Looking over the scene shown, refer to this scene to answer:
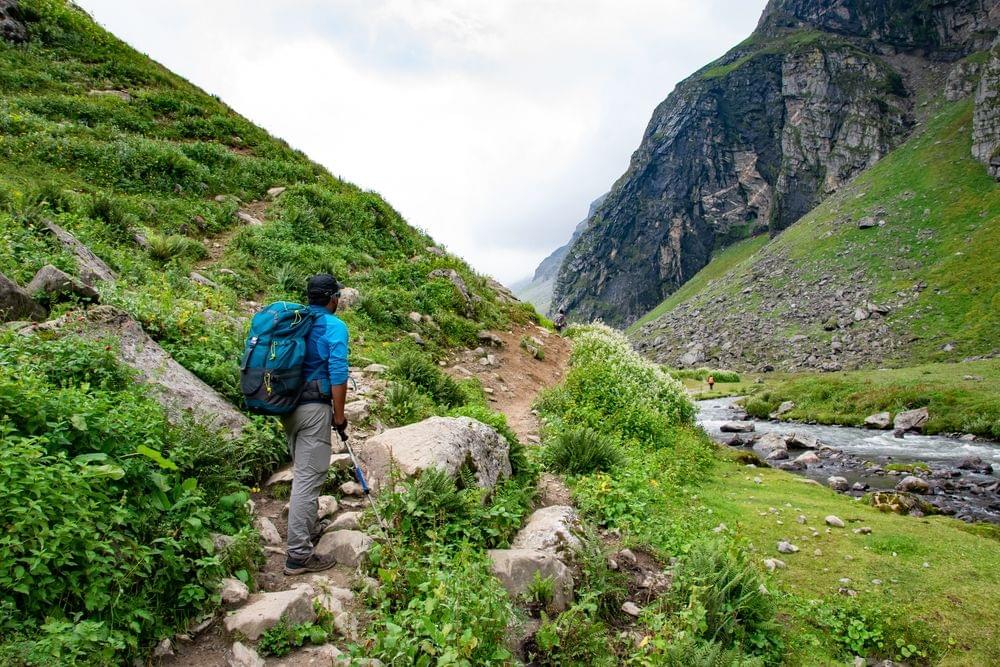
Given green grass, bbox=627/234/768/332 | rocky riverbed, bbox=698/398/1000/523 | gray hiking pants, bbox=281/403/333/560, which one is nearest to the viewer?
gray hiking pants, bbox=281/403/333/560

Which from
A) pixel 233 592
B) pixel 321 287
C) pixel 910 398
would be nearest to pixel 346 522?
pixel 233 592

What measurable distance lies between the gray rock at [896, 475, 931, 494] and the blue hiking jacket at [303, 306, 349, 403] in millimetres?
19715

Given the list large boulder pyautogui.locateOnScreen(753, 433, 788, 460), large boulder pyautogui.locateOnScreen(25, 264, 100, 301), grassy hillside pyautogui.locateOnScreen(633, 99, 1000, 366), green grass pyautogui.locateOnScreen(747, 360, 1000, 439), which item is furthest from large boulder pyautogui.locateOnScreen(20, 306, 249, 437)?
grassy hillside pyautogui.locateOnScreen(633, 99, 1000, 366)

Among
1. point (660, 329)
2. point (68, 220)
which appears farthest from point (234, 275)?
point (660, 329)

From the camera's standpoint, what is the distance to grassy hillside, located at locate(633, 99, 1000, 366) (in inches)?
2464

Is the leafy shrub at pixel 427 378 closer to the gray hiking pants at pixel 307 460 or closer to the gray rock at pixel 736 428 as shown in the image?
the gray hiking pants at pixel 307 460

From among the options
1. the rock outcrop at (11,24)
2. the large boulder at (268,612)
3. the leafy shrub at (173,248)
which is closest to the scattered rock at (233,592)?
the large boulder at (268,612)

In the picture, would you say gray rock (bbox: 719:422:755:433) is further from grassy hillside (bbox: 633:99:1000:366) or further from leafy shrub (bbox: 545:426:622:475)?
grassy hillside (bbox: 633:99:1000:366)

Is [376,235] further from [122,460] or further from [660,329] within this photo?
[660,329]

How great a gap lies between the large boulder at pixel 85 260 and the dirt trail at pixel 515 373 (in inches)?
307

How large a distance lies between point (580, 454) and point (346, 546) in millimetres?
5399

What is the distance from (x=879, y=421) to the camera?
31500 mm

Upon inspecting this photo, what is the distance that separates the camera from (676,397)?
59.4ft

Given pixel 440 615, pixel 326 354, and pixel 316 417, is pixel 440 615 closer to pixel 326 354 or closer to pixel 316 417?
pixel 316 417
